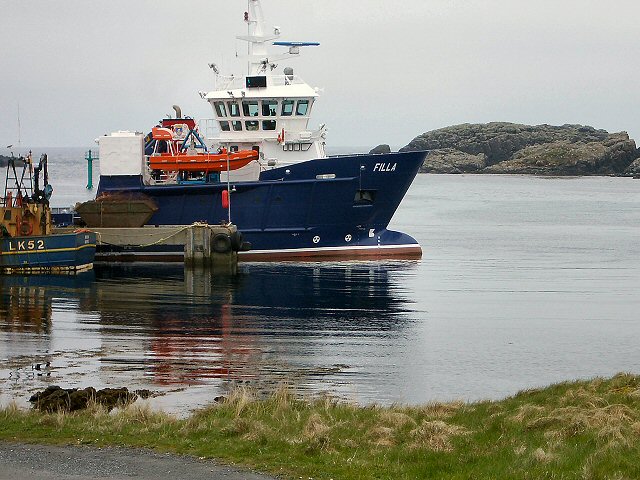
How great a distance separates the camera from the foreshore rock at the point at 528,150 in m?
137

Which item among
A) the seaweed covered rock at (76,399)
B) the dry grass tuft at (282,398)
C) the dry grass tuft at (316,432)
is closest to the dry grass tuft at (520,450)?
the dry grass tuft at (316,432)

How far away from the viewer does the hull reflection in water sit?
725 inches

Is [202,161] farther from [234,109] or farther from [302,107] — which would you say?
[302,107]

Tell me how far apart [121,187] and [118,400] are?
76.5ft

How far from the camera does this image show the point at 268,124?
127ft

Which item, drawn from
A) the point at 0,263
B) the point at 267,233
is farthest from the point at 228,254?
the point at 0,263

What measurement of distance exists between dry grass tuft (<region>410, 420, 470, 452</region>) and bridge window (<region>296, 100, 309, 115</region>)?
2728 cm

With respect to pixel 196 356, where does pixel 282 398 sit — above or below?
above

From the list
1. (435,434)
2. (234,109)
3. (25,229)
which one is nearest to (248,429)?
(435,434)

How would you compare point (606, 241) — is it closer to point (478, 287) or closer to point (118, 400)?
point (478, 287)

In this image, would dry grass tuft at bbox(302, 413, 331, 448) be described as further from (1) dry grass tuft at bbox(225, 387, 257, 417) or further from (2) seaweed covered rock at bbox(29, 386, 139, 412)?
(2) seaweed covered rock at bbox(29, 386, 139, 412)

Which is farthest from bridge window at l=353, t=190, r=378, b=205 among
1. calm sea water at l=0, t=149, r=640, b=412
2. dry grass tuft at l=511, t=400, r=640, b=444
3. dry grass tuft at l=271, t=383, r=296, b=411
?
dry grass tuft at l=511, t=400, r=640, b=444

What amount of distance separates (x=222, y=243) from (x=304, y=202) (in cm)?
331

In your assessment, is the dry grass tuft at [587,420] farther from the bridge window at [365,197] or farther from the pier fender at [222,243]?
the bridge window at [365,197]
